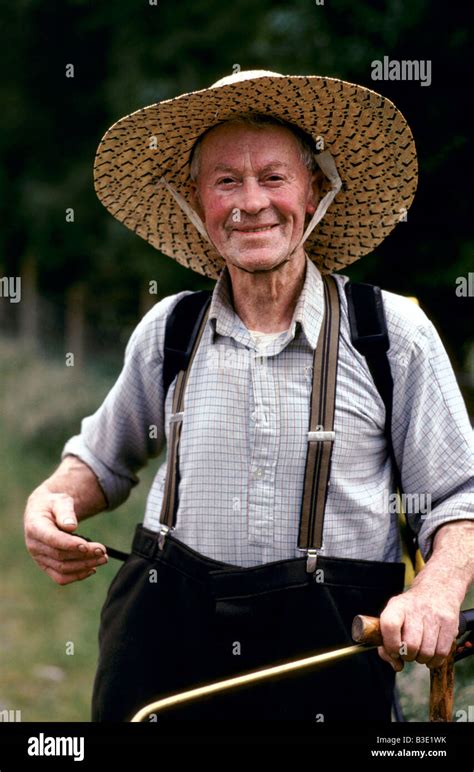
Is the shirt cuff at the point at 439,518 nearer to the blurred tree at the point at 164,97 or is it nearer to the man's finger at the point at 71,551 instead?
the man's finger at the point at 71,551

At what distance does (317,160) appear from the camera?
272 cm

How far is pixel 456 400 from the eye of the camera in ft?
8.02

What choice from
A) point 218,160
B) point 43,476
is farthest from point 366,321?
point 43,476

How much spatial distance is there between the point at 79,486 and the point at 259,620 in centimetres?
69

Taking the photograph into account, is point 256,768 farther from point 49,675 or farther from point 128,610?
point 49,675

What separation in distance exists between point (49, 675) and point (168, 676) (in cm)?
284

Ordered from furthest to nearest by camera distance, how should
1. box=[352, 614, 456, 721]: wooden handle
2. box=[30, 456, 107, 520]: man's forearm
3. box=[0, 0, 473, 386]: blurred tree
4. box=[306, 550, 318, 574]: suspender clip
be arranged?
box=[0, 0, 473, 386]: blurred tree, box=[30, 456, 107, 520]: man's forearm, box=[306, 550, 318, 574]: suspender clip, box=[352, 614, 456, 721]: wooden handle

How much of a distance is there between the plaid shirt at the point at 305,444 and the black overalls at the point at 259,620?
0.03m

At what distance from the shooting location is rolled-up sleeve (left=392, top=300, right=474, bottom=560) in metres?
2.41

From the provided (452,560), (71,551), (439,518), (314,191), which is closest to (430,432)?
(439,518)

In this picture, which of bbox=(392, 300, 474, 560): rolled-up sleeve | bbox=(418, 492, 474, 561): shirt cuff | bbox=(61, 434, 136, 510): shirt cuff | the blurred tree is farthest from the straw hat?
the blurred tree

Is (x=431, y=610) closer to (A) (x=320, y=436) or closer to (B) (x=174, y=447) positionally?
(A) (x=320, y=436)

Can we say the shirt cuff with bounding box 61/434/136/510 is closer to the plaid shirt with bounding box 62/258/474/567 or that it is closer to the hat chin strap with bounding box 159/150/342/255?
the plaid shirt with bounding box 62/258/474/567

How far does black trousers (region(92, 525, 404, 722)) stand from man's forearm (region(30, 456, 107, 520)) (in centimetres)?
29
